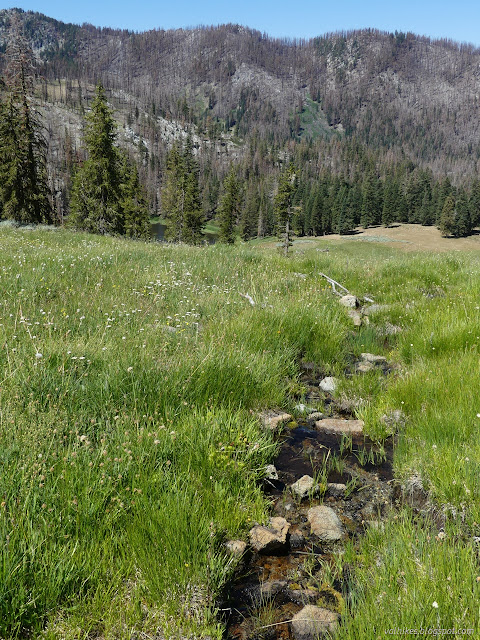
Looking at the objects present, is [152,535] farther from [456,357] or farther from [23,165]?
[23,165]

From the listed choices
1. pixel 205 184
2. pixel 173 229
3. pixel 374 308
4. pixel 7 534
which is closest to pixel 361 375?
pixel 374 308

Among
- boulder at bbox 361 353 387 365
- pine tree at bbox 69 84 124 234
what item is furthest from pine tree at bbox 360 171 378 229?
boulder at bbox 361 353 387 365

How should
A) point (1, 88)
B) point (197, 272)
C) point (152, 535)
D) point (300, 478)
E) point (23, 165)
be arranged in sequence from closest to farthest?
point (152, 535) → point (300, 478) → point (197, 272) → point (1, 88) → point (23, 165)

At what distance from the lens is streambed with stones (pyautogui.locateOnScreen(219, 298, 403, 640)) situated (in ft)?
7.05

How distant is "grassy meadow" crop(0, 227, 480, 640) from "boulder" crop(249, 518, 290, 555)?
128 millimetres

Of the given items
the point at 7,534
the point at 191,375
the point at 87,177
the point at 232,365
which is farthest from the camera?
the point at 87,177

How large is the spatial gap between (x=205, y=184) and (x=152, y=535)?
18972 cm

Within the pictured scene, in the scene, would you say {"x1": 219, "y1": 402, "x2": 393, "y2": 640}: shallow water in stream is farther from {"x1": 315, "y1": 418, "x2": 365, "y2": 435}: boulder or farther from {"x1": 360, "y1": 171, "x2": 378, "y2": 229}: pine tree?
{"x1": 360, "y1": 171, "x2": 378, "y2": 229}: pine tree

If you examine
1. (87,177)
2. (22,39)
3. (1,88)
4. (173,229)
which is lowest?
(173,229)

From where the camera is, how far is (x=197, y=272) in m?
9.04

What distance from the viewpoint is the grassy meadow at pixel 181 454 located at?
6.40 ft

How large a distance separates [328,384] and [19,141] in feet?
133

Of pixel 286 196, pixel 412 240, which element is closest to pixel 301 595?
pixel 286 196

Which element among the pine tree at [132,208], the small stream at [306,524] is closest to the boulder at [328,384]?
the small stream at [306,524]
